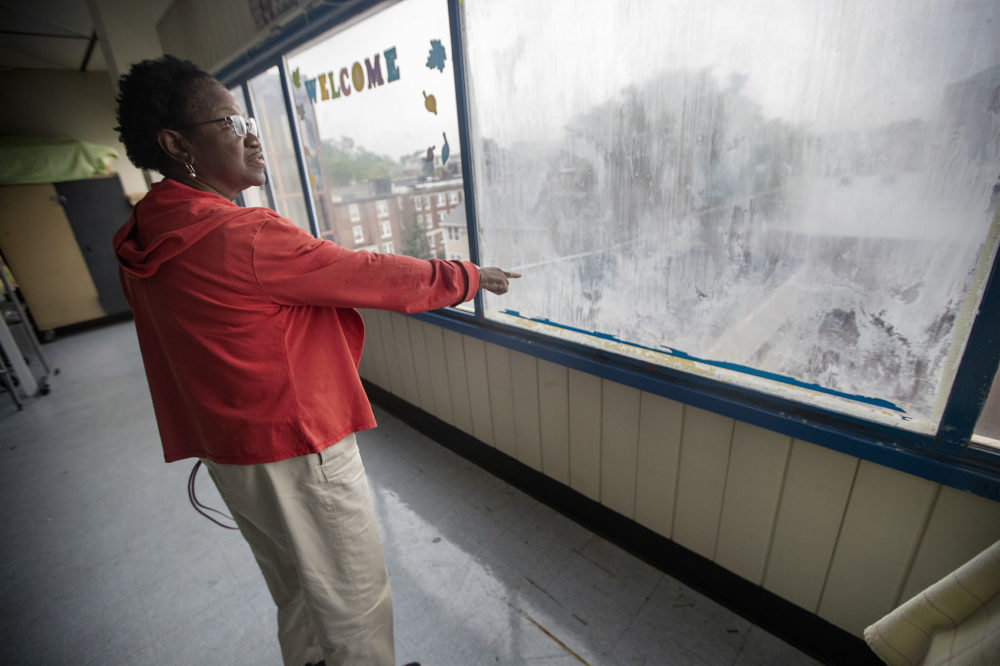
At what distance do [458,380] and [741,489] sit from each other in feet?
4.26

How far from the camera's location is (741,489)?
50.8 inches

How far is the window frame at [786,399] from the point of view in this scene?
0.86 meters

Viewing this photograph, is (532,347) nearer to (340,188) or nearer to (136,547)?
(340,188)

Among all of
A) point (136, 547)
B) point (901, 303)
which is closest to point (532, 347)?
point (901, 303)

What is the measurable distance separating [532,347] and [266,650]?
1383 mm

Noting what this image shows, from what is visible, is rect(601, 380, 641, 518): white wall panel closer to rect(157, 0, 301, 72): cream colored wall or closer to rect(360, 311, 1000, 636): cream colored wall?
rect(360, 311, 1000, 636): cream colored wall

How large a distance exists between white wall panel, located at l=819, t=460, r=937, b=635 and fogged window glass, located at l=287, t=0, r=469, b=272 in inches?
61.1

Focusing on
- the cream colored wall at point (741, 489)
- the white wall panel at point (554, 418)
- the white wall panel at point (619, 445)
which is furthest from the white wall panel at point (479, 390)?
the white wall panel at point (619, 445)

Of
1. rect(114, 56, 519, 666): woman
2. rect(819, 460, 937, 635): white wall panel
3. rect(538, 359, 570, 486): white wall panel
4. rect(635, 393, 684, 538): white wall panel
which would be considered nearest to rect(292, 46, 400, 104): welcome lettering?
rect(114, 56, 519, 666): woman

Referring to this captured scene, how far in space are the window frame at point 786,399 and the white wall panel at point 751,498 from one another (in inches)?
3.9

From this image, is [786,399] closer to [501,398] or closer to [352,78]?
[501,398]

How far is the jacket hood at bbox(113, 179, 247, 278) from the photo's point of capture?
2.54 ft

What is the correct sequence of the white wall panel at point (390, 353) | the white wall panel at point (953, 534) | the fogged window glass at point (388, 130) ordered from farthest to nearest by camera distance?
1. the white wall panel at point (390, 353)
2. the fogged window glass at point (388, 130)
3. the white wall panel at point (953, 534)

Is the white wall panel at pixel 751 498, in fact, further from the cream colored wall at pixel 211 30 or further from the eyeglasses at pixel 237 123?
the cream colored wall at pixel 211 30
